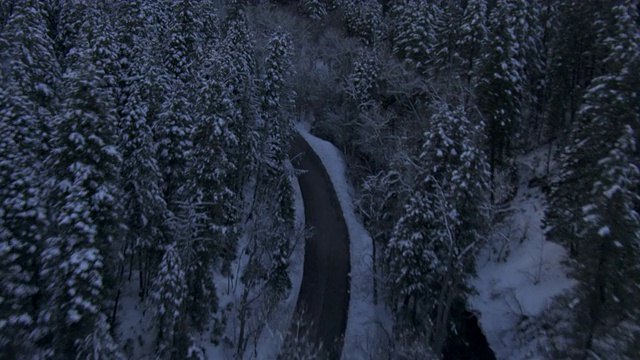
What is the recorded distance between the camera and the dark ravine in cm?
2494

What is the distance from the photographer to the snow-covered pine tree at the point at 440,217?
21.7 m

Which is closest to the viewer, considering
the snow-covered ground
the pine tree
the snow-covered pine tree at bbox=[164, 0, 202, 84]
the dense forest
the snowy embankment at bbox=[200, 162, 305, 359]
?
the pine tree

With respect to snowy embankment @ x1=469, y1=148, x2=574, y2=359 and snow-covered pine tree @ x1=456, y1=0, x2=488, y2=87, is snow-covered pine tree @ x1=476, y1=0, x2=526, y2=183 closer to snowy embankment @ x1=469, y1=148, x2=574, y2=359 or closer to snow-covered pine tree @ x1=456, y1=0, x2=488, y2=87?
snow-covered pine tree @ x1=456, y1=0, x2=488, y2=87

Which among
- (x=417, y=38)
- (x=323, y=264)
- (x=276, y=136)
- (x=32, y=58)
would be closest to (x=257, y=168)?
(x=276, y=136)

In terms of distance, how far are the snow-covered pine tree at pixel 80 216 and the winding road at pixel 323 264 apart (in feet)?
34.1

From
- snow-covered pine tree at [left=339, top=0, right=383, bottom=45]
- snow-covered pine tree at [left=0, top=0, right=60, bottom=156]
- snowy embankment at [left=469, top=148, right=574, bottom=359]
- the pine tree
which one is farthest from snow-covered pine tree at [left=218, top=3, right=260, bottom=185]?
snow-covered pine tree at [left=339, top=0, right=383, bottom=45]

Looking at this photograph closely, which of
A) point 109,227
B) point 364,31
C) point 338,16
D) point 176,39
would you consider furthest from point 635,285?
point 338,16

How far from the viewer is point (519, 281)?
26.1 metres

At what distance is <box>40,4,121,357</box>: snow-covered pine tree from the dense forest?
7cm

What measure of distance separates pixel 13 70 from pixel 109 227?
12961mm

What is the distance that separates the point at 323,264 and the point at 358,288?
312 cm

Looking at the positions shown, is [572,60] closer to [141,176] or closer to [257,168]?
[257,168]

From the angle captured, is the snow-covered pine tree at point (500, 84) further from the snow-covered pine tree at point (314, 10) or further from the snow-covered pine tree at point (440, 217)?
the snow-covered pine tree at point (314, 10)

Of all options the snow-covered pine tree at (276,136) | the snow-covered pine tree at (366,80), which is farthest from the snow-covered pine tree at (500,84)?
the snow-covered pine tree at (276,136)
